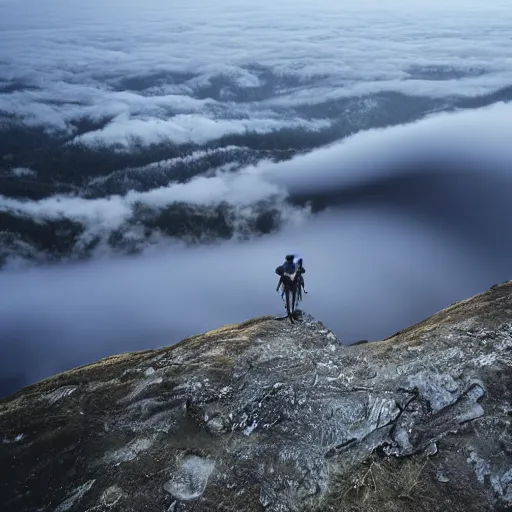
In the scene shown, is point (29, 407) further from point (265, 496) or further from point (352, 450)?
point (352, 450)

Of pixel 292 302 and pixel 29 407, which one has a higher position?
pixel 292 302

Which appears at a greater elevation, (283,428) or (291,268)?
(291,268)

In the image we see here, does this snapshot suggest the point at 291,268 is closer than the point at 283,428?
No

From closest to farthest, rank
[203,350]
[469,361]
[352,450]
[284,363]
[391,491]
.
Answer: [391,491] → [352,450] → [469,361] → [284,363] → [203,350]

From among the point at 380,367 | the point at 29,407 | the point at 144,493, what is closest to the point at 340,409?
the point at 380,367

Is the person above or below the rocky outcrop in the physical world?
above

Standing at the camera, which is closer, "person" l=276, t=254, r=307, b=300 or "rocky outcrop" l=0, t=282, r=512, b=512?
"rocky outcrop" l=0, t=282, r=512, b=512

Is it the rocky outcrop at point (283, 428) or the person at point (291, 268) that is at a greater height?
the person at point (291, 268)

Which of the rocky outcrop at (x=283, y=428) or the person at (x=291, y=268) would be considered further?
the person at (x=291, y=268)
